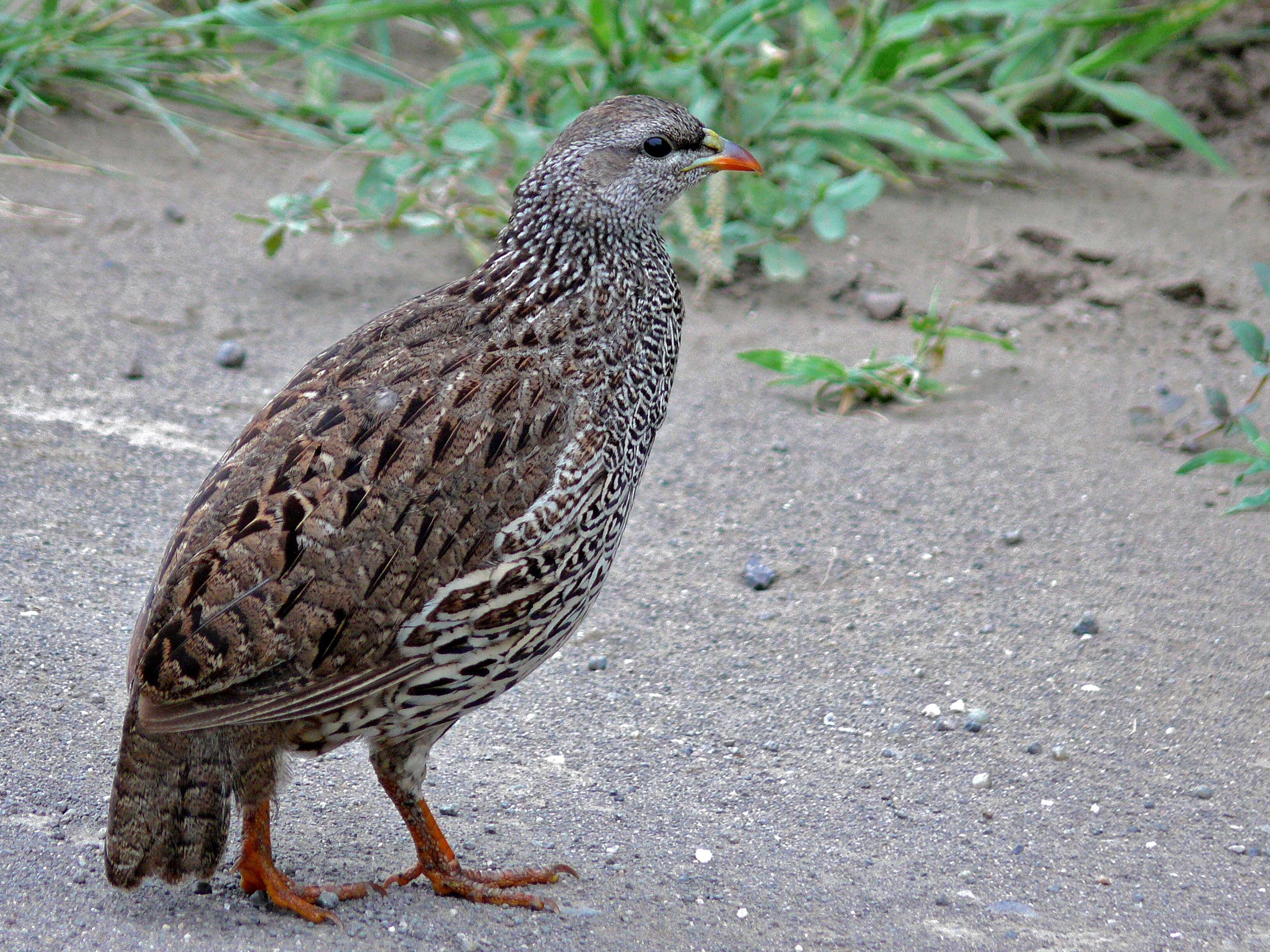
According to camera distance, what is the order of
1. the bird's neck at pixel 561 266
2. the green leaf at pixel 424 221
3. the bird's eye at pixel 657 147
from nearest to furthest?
the bird's neck at pixel 561 266
the bird's eye at pixel 657 147
the green leaf at pixel 424 221

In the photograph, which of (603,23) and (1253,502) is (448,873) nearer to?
(1253,502)

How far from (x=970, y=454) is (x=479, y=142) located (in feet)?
8.33

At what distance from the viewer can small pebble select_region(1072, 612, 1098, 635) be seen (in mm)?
4367

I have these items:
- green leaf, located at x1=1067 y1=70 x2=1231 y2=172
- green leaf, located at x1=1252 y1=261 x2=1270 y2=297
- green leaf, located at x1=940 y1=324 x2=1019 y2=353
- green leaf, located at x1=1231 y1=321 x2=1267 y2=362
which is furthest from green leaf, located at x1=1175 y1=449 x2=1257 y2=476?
green leaf, located at x1=1067 y1=70 x2=1231 y2=172

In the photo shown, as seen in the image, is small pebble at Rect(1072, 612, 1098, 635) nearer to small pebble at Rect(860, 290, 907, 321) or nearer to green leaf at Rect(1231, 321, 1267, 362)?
green leaf at Rect(1231, 321, 1267, 362)

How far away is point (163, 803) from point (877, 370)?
3.52 m

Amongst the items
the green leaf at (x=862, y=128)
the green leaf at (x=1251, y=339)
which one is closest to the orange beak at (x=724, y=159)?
the green leaf at (x=1251, y=339)

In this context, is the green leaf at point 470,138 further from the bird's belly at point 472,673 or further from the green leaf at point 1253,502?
the green leaf at point 1253,502

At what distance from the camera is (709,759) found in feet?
12.8

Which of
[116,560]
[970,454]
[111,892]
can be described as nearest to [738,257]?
[970,454]

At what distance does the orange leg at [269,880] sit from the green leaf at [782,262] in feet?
12.3

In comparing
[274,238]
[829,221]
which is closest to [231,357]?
[274,238]

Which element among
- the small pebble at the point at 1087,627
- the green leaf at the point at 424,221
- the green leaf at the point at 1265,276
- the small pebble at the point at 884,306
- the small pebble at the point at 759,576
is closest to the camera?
the small pebble at the point at 1087,627

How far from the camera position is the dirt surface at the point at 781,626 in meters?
3.26
